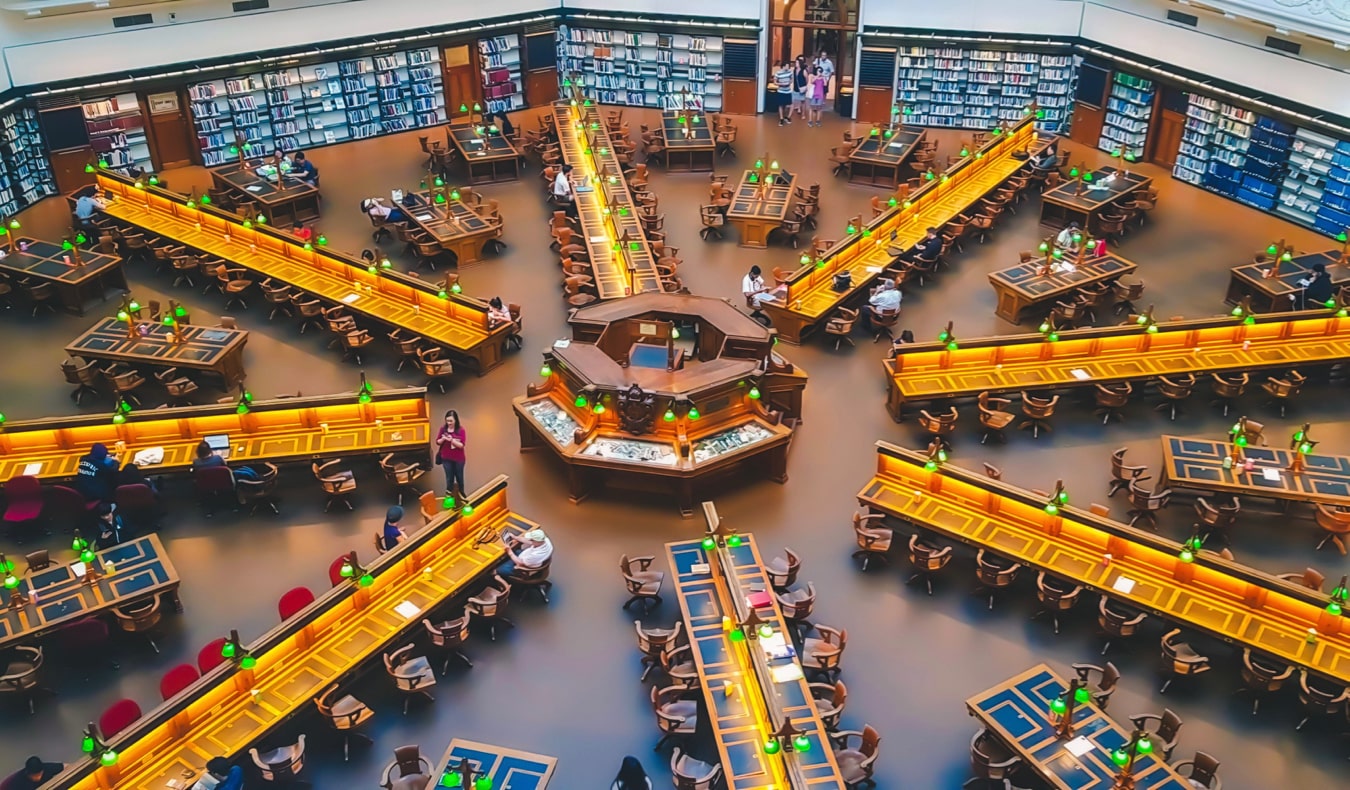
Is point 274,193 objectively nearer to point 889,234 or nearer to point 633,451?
point 633,451

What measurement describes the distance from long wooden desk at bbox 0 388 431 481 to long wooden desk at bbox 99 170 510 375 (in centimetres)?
226

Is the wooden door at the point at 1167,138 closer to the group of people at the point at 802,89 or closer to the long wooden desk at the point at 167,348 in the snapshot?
the group of people at the point at 802,89

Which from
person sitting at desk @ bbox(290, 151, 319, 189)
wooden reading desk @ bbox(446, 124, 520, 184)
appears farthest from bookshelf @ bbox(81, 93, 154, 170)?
wooden reading desk @ bbox(446, 124, 520, 184)

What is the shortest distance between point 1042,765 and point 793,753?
7.91 ft

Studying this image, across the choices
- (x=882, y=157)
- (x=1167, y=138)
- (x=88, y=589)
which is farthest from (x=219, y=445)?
(x=1167, y=138)

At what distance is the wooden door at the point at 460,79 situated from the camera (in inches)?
1128

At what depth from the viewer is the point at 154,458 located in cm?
1547

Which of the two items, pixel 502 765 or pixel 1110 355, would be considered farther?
pixel 1110 355

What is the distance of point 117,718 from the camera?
37.0ft

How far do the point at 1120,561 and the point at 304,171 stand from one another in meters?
18.5

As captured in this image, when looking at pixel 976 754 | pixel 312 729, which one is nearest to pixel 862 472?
pixel 976 754

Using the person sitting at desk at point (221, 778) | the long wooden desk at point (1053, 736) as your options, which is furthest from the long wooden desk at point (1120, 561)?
the person sitting at desk at point (221, 778)

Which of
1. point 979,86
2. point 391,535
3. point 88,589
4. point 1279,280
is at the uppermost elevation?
point 979,86

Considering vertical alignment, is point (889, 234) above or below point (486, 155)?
below
